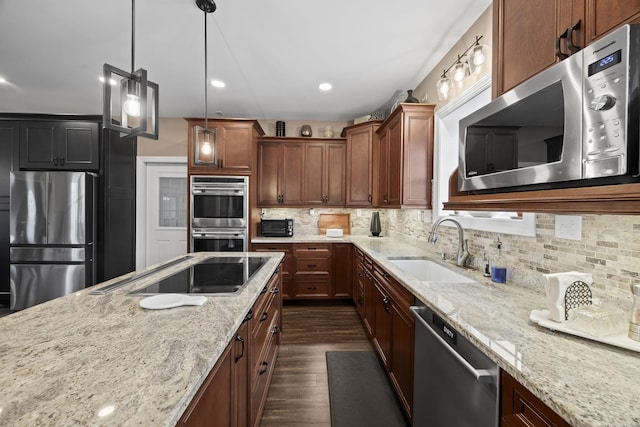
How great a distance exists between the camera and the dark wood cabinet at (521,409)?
0.65 metres

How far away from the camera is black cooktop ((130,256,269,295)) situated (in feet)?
4.35

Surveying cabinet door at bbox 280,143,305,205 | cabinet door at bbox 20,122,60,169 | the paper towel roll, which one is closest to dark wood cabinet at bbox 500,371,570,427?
the paper towel roll

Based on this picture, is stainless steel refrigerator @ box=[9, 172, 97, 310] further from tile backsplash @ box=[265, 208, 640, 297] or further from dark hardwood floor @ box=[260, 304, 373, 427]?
tile backsplash @ box=[265, 208, 640, 297]

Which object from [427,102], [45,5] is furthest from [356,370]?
[45,5]

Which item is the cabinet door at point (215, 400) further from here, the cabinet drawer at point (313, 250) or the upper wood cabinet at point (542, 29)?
the cabinet drawer at point (313, 250)

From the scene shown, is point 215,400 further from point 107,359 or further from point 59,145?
point 59,145

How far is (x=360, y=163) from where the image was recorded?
12.2 ft

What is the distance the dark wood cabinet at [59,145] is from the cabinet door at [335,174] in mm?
3105

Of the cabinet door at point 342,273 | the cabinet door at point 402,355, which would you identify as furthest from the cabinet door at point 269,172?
the cabinet door at point 402,355

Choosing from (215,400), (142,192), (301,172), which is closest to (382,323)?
(215,400)

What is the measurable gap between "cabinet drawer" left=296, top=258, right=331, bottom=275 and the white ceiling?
6.82 feet

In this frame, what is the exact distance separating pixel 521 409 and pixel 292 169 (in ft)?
11.6

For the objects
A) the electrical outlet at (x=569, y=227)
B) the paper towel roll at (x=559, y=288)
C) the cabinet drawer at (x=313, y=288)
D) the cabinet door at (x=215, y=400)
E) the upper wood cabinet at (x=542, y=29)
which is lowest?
the cabinet drawer at (x=313, y=288)

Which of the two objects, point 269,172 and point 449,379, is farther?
point 269,172
